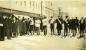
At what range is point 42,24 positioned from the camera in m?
1.62

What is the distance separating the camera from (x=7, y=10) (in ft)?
5.31

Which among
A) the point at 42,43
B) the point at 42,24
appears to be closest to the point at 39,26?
the point at 42,24

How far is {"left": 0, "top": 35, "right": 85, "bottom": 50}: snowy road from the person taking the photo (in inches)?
61.9

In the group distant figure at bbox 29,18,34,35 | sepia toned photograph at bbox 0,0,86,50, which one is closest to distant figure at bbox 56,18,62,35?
sepia toned photograph at bbox 0,0,86,50

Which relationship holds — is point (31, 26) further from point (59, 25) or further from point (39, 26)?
point (59, 25)

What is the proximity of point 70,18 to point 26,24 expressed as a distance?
0.39 m

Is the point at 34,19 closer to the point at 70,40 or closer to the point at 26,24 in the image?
the point at 26,24

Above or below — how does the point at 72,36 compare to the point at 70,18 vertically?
below

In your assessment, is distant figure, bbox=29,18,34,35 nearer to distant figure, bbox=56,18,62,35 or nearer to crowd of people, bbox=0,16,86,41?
crowd of people, bbox=0,16,86,41

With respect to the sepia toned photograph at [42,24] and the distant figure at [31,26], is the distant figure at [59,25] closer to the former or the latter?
the sepia toned photograph at [42,24]

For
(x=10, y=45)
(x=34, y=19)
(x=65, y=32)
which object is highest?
(x=34, y=19)

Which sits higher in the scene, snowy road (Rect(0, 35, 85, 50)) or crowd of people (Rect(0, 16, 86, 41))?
crowd of people (Rect(0, 16, 86, 41))

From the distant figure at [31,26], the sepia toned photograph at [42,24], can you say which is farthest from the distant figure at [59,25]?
the distant figure at [31,26]

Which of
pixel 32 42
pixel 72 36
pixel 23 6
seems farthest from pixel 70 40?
pixel 23 6
